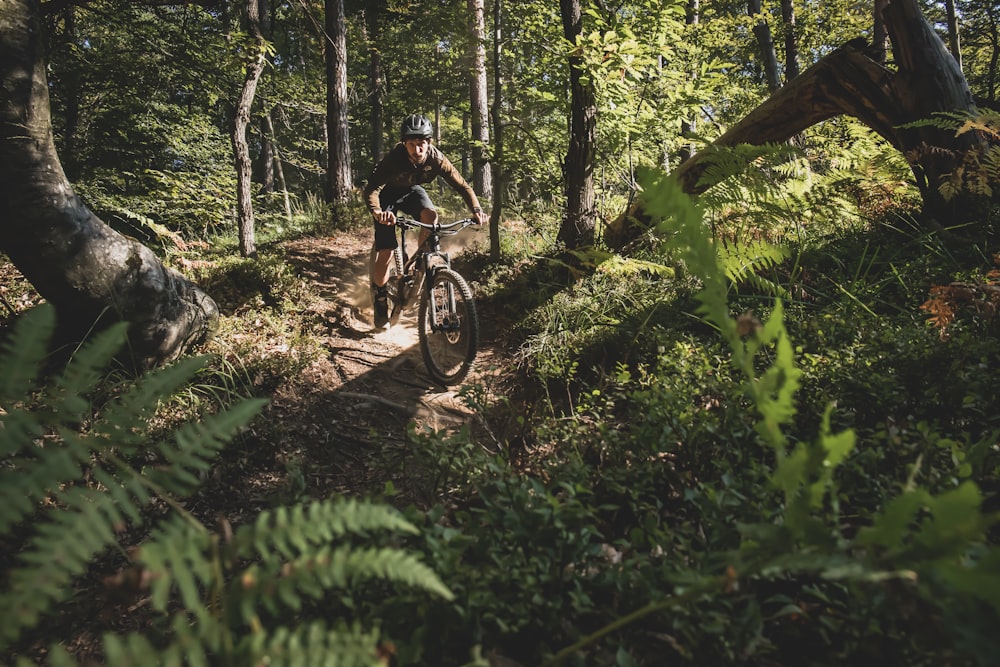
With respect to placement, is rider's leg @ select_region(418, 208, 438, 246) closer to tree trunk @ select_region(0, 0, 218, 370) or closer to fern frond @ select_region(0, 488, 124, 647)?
tree trunk @ select_region(0, 0, 218, 370)

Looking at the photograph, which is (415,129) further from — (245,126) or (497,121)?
(245,126)

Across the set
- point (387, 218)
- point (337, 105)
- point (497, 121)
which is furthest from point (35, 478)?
point (337, 105)

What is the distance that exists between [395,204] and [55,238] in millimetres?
3268

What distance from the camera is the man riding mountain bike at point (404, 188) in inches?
211

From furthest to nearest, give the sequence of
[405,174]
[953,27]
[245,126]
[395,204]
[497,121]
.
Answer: [953,27] < [497,121] < [245,126] < [395,204] < [405,174]

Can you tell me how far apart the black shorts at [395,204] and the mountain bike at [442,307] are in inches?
15.5

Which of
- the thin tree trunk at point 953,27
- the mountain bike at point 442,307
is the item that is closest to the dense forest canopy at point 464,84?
the thin tree trunk at point 953,27

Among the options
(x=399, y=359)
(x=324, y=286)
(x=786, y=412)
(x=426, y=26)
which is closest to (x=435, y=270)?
(x=399, y=359)

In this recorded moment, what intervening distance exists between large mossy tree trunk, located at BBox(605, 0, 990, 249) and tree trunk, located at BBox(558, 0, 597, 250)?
61.8 inches

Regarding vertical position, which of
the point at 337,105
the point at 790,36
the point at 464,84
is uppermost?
Answer: the point at 464,84

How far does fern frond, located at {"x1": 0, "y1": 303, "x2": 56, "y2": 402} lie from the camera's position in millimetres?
1213

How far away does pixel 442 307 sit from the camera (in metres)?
5.24

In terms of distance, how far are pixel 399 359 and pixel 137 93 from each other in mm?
8559

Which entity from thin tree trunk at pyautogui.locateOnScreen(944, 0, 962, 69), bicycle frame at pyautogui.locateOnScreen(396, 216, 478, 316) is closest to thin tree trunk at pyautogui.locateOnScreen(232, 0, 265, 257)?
bicycle frame at pyautogui.locateOnScreen(396, 216, 478, 316)
